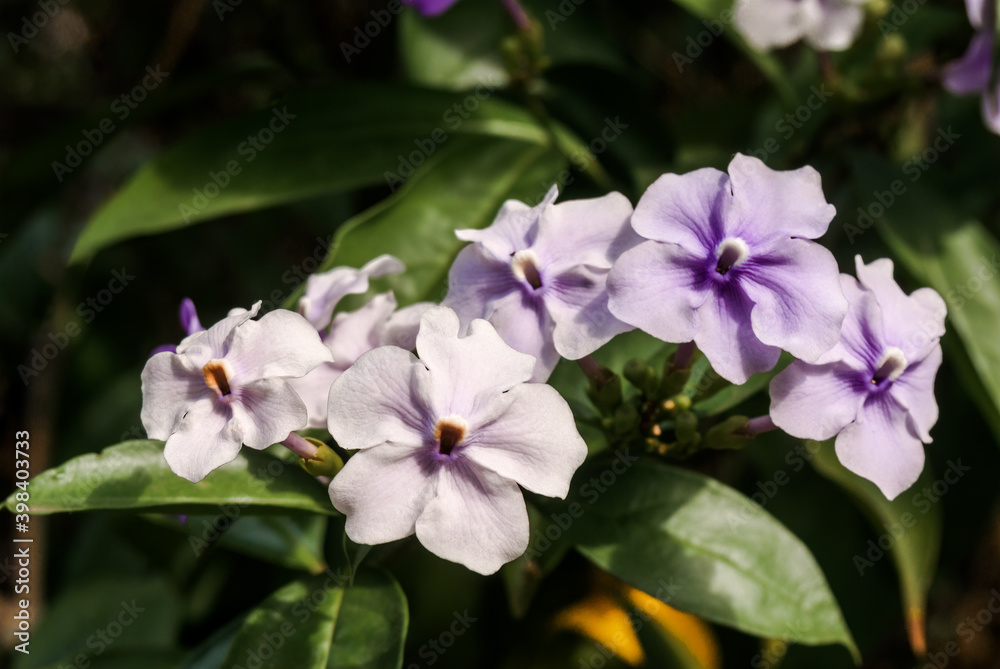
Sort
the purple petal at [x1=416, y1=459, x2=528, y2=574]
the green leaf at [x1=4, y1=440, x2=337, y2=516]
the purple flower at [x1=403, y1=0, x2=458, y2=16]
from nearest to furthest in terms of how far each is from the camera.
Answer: the purple petal at [x1=416, y1=459, x2=528, y2=574] < the green leaf at [x1=4, y1=440, x2=337, y2=516] < the purple flower at [x1=403, y1=0, x2=458, y2=16]

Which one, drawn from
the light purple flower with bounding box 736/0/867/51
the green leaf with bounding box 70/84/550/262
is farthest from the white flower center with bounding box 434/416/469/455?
the light purple flower with bounding box 736/0/867/51

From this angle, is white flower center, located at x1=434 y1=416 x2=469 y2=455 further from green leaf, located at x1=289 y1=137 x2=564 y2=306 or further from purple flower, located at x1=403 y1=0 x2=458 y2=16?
purple flower, located at x1=403 y1=0 x2=458 y2=16

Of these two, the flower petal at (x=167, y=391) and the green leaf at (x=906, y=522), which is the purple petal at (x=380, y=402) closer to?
the flower petal at (x=167, y=391)

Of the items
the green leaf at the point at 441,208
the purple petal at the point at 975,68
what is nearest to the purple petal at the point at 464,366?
the green leaf at the point at 441,208

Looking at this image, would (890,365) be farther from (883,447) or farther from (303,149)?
(303,149)

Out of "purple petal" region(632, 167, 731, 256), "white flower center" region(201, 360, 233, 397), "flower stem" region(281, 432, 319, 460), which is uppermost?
"purple petal" region(632, 167, 731, 256)
